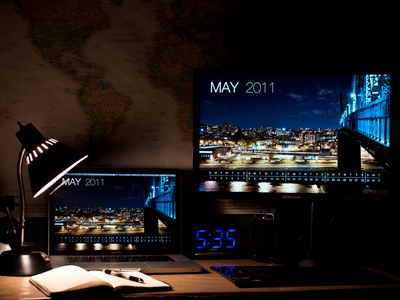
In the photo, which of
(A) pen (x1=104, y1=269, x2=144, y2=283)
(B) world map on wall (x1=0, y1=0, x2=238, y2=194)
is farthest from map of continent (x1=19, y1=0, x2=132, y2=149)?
(A) pen (x1=104, y1=269, x2=144, y2=283)

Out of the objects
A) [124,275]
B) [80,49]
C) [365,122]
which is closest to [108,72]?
[80,49]

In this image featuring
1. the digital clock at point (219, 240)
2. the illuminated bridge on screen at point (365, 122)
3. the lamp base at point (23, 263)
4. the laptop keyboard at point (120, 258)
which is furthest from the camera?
the digital clock at point (219, 240)

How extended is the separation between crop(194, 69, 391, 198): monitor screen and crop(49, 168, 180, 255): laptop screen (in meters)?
0.20

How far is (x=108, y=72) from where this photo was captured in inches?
86.4

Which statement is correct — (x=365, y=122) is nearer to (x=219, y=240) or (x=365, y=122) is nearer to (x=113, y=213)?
(x=219, y=240)

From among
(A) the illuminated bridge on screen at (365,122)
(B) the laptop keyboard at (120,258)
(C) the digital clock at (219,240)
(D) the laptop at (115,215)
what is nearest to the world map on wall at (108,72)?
(D) the laptop at (115,215)

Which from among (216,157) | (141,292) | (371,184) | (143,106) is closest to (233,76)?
(216,157)

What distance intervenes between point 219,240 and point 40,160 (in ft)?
2.71

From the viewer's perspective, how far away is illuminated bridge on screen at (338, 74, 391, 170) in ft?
6.34

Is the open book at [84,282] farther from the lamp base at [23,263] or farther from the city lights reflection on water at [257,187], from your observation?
the city lights reflection on water at [257,187]

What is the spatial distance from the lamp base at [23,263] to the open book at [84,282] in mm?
89

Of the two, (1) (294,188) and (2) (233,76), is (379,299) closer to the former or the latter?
(1) (294,188)

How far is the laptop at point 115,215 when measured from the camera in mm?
1950

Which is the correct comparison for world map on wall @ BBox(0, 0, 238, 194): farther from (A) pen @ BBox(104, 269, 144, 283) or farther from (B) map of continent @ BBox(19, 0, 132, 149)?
(A) pen @ BBox(104, 269, 144, 283)
